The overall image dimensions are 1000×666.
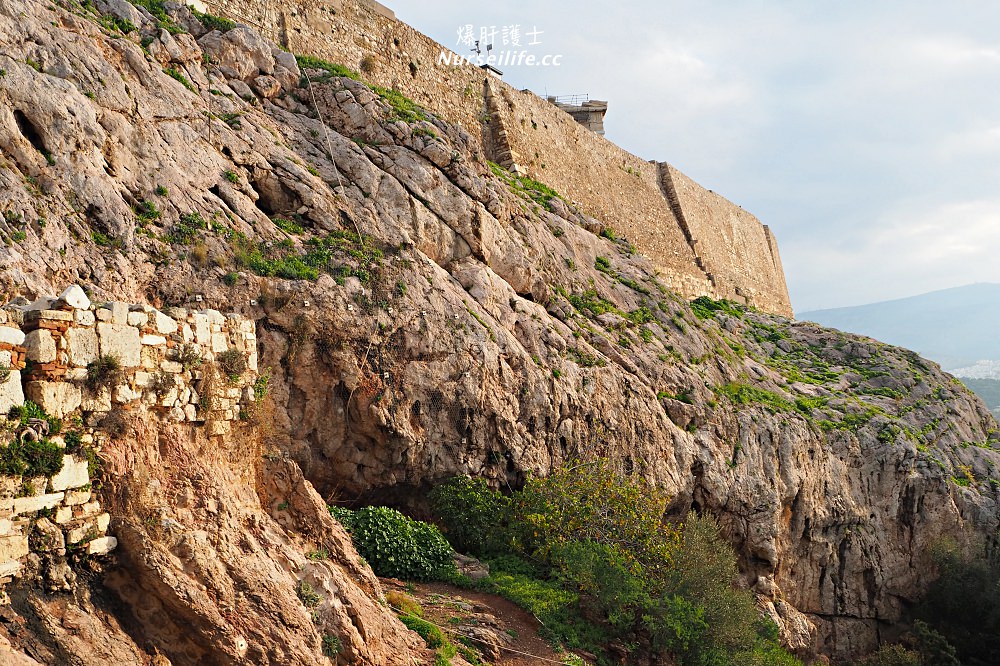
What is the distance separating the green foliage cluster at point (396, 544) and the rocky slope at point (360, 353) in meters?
1.00

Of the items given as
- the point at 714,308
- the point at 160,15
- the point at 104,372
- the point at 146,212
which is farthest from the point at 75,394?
the point at 714,308

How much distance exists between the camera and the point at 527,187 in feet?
77.0

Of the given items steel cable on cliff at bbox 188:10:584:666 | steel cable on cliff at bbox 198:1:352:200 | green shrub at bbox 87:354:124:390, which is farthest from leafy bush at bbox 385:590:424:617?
steel cable on cliff at bbox 198:1:352:200

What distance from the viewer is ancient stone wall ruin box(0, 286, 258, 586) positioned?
18.0 feet

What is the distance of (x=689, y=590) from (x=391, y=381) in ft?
19.6

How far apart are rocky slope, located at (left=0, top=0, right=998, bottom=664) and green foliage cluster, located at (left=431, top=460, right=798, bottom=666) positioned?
2.31 feet

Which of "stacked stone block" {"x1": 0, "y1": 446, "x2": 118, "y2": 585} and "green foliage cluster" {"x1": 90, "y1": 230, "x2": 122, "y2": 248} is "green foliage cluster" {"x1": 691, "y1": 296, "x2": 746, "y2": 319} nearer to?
"green foliage cluster" {"x1": 90, "y1": 230, "x2": 122, "y2": 248}

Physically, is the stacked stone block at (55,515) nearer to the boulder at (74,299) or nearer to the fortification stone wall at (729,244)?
the boulder at (74,299)

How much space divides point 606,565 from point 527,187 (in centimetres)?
1389

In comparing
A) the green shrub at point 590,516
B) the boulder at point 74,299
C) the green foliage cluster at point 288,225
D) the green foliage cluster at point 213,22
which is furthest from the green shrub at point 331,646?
the green foliage cluster at point 213,22

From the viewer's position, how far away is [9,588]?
5301mm

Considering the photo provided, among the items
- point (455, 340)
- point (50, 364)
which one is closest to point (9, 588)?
point (50, 364)

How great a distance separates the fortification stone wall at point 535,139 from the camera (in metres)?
20.2

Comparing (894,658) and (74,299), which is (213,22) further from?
(894,658)
